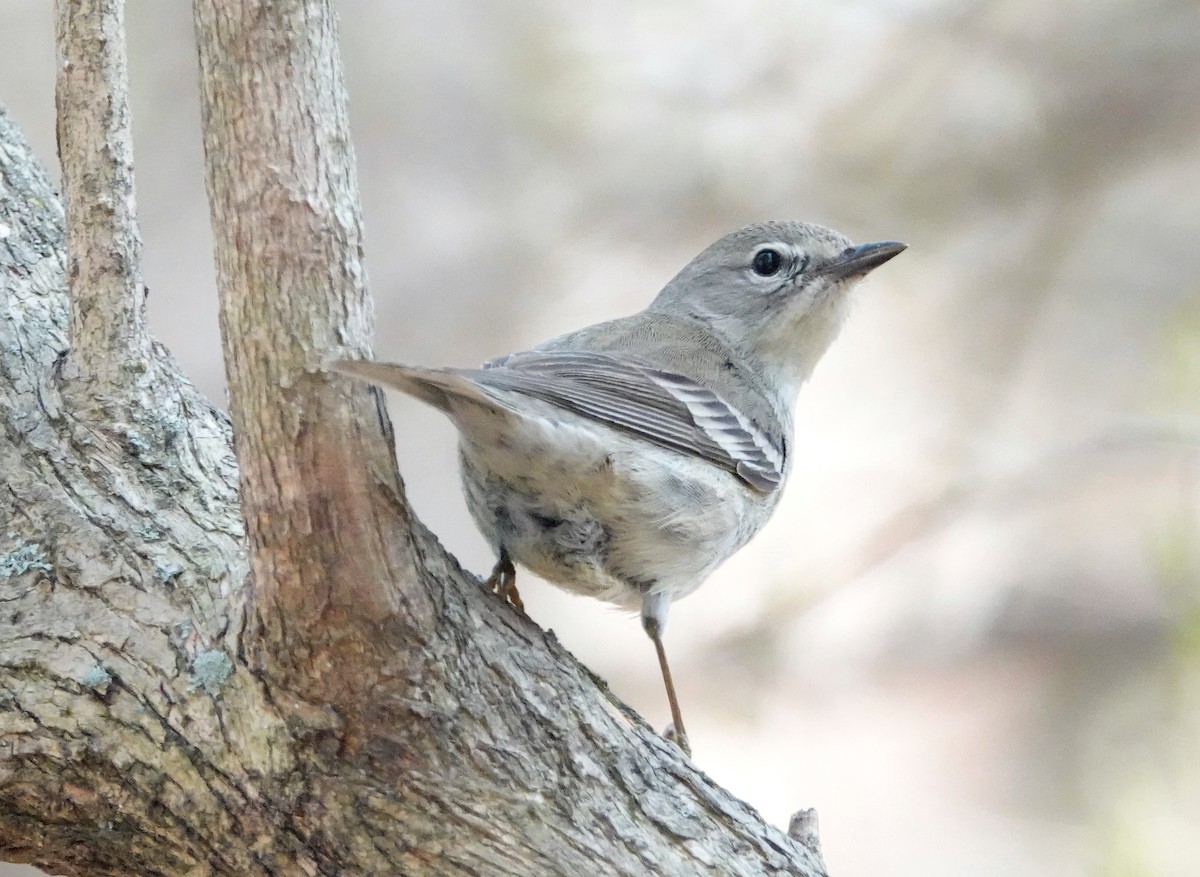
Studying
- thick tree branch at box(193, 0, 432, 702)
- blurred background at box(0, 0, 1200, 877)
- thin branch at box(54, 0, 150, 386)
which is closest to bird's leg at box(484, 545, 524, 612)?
thick tree branch at box(193, 0, 432, 702)

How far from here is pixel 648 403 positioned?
2.84 metres

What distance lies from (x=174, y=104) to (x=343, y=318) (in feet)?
13.9

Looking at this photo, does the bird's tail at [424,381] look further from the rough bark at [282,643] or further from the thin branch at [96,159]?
the thin branch at [96,159]

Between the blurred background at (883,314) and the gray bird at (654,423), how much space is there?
169 centimetres

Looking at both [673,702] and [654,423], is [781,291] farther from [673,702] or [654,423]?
[673,702]

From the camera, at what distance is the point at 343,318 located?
1.76m

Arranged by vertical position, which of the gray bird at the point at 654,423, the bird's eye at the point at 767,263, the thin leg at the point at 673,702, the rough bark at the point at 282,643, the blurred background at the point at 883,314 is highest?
the blurred background at the point at 883,314

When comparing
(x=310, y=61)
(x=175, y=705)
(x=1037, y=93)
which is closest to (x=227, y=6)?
(x=310, y=61)

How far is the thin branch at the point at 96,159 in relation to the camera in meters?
2.03

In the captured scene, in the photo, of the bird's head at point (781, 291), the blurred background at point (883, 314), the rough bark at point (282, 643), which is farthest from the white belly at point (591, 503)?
the blurred background at point (883, 314)

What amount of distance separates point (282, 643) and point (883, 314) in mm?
4007

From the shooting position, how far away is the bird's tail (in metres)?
1.70

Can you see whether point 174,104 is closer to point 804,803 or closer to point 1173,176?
point 804,803

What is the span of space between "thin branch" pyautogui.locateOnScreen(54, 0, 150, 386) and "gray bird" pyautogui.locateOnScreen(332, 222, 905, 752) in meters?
0.64
